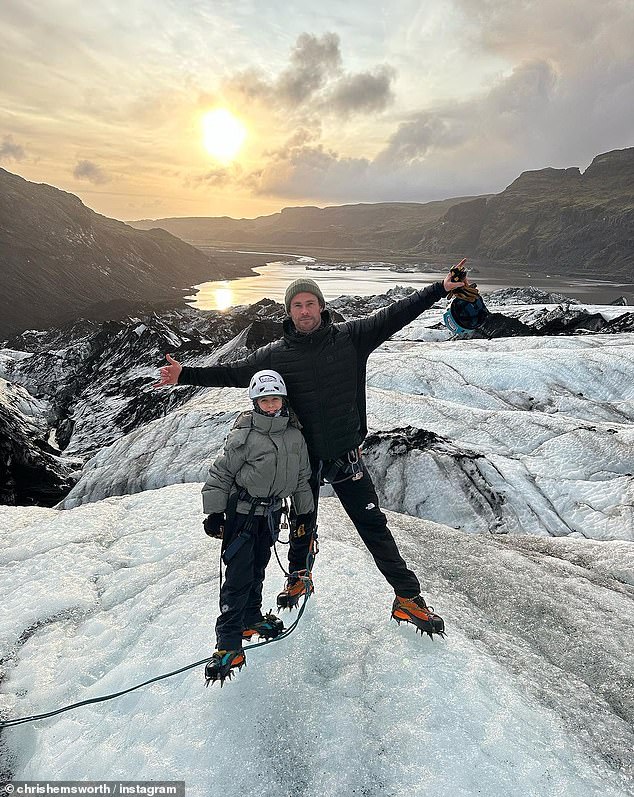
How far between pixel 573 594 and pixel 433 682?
2.47 meters

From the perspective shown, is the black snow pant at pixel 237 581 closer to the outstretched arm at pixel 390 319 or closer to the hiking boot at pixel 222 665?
the hiking boot at pixel 222 665

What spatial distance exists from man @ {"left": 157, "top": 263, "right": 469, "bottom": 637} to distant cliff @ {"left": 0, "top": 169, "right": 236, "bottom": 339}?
93051 millimetres

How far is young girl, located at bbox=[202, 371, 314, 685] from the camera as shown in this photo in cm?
377

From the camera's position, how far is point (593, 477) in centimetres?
987

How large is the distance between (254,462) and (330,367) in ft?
3.43

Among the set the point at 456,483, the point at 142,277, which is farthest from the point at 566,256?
the point at 456,483

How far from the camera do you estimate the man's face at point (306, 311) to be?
3990 mm

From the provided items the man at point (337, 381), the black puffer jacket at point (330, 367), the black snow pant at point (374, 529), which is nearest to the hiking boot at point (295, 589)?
the man at point (337, 381)

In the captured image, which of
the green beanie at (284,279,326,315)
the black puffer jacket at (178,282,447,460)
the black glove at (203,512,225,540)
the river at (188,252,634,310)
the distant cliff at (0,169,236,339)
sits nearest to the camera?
the black glove at (203,512,225,540)

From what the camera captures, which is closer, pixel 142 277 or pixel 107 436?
pixel 107 436

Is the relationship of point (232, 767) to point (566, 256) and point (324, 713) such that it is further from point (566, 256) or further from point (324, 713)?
point (566, 256)

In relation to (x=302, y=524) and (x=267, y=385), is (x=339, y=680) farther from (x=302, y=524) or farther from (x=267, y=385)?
(x=267, y=385)

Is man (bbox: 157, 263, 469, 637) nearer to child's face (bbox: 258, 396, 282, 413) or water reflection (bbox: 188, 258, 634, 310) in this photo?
child's face (bbox: 258, 396, 282, 413)

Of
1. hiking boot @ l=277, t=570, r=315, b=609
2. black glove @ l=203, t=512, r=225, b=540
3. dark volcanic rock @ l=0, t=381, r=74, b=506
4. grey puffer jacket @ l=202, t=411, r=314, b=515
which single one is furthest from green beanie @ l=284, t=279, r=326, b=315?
dark volcanic rock @ l=0, t=381, r=74, b=506
